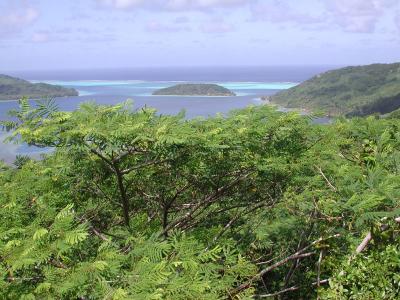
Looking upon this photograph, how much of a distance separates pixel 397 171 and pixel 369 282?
1177 mm

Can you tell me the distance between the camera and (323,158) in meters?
4.72

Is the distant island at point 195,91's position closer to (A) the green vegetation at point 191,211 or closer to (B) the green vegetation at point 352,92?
(B) the green vegetation at point 352,92

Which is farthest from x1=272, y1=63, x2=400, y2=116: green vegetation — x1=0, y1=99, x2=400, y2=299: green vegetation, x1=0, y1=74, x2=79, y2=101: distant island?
x1=0, y1=99, x2=400, y2=299: green vegetation

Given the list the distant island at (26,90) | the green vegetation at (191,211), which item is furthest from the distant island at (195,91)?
the green vegetation at (191,211)

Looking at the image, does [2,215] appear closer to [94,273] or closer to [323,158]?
[94,273]

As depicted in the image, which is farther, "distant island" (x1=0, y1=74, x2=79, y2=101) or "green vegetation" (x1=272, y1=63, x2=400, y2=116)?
"distant island" (x1=0, y1=74, x2=79, y2=101)

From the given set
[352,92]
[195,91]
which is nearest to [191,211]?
[352,92]

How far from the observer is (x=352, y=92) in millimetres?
116000

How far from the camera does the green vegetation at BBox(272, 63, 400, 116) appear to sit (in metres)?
100

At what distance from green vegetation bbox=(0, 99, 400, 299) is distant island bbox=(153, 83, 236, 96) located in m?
129

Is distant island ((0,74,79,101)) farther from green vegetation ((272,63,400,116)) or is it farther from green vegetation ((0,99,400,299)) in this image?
green vegetation ((0,99,400,299))

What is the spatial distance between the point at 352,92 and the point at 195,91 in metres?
49.6

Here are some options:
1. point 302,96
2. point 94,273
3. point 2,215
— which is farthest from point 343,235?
point 302,96

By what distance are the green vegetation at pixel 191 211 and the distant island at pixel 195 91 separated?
129 metres
